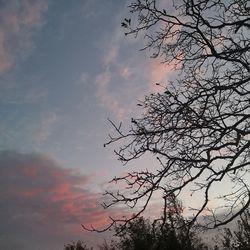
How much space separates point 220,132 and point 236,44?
188cm

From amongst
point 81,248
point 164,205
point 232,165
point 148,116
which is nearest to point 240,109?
point 232,165

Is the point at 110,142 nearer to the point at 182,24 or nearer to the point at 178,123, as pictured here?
the point at 178,123

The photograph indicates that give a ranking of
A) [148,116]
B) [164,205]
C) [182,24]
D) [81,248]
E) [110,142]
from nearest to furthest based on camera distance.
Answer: [164,205] → [110,142] → [148,116] → [182,24] → [81,248]

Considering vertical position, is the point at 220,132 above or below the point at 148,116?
below

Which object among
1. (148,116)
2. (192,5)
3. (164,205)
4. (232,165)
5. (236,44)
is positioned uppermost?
(192,5)

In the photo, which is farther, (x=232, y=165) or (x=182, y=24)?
(x=182, y=24)

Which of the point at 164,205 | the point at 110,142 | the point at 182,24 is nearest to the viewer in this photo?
the point at 164,205

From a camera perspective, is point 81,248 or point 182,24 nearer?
point 182,24

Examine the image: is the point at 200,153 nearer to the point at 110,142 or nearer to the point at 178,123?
the point at 178,123

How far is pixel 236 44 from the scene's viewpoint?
26.6 ft

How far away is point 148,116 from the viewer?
301 inches

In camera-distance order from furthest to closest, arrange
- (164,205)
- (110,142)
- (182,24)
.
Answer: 1. (182,24)
2. (110,142)
3. (164,205)

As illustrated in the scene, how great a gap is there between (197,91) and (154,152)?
1695 millimetres

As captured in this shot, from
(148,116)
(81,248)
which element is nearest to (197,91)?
(148,116)
